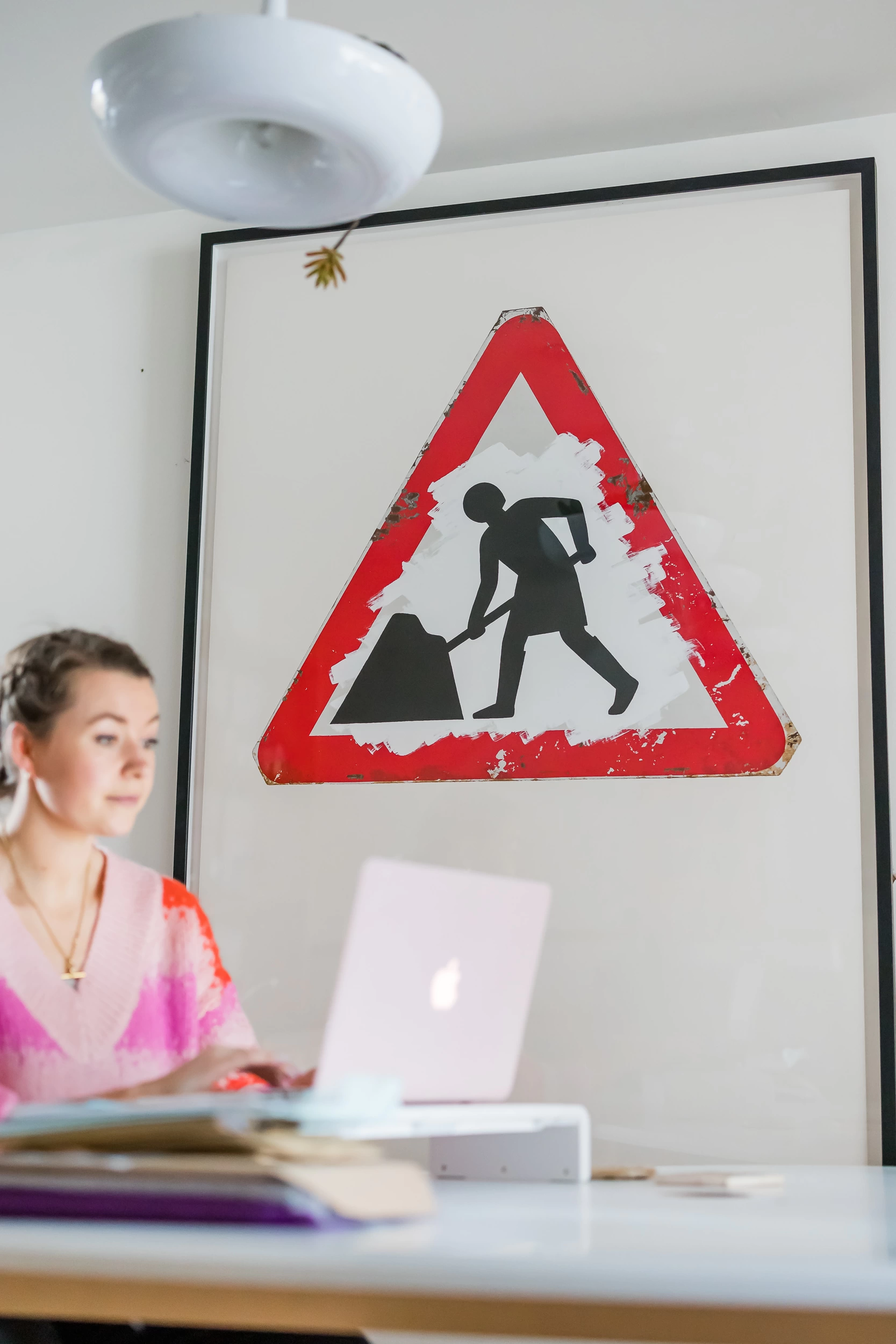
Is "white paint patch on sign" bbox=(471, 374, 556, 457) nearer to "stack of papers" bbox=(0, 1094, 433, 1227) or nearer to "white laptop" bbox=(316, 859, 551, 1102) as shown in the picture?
"white laptop" bbox=(316, 859, 551, 1102)

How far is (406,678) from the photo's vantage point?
1.96 meters

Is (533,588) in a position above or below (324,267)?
below

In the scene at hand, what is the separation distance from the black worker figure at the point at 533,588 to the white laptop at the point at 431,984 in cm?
67

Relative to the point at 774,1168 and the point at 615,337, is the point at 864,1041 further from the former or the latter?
the point at 615,337

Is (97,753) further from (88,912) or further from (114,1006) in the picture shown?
(114,1006)

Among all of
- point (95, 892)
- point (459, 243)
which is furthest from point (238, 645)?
point (459, 243)

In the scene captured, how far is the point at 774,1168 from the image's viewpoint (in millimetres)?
1572

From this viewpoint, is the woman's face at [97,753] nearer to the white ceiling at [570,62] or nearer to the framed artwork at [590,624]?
the framed artwork at [590,624]

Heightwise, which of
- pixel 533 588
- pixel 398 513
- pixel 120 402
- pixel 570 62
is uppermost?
pixel 570 62

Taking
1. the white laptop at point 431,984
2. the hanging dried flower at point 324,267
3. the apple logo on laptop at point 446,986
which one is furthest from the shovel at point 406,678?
the apple logo on laptop at point 446,986

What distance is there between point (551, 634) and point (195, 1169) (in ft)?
4.31

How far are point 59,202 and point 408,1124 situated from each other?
1.92 metres

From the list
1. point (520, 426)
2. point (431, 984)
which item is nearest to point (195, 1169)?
point (431, 984)

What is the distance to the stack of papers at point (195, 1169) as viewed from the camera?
25.5 inches
